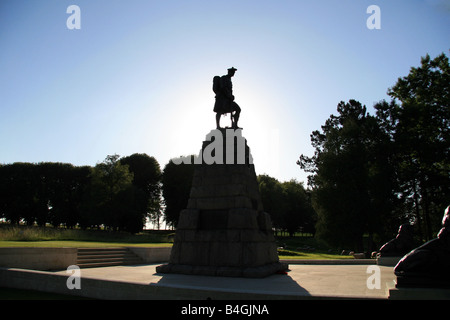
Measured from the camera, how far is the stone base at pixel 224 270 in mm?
9789

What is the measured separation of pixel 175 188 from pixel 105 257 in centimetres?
3790

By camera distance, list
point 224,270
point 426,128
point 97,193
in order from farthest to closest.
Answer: point 97,193
point 426,128
point 224,270

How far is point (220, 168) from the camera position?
38.9ft

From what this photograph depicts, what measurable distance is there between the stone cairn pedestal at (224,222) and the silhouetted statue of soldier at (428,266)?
4.70 m

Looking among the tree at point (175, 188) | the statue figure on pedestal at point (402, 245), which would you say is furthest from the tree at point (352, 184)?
the tree at point (175, 188)

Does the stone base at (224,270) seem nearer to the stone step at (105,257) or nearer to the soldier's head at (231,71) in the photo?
the stone step at (105,257)

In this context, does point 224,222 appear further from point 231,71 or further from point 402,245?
point 402,245

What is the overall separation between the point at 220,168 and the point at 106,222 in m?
39.3

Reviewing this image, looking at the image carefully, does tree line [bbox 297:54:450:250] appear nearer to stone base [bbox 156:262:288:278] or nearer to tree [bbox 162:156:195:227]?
stone base [bbox 156:262:288:278]

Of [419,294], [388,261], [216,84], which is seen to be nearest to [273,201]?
[388,261]

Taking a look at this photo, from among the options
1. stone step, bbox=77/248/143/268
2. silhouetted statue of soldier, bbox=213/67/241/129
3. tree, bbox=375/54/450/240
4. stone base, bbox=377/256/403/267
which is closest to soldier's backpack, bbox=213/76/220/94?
silhouetted statue of soldier, bbox=213/67/241/129

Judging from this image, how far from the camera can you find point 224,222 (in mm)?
11078
